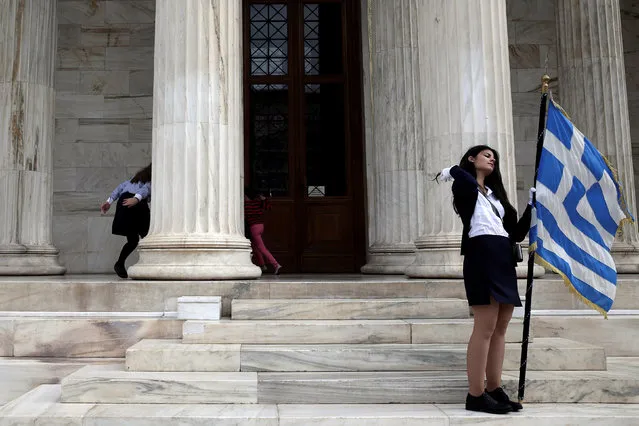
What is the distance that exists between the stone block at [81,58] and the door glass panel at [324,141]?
5392 mm

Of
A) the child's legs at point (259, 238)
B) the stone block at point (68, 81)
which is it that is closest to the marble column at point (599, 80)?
the child's legs at point (259, 238)

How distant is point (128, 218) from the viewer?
10.6 m

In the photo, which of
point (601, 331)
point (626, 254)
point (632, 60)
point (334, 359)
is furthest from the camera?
point (632, 60)

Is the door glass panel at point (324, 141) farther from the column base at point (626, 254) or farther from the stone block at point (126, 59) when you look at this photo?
the column base at point (626, 254)

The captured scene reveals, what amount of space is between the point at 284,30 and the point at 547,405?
40.3 ft

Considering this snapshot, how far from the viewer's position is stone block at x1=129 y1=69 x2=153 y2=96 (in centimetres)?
1520

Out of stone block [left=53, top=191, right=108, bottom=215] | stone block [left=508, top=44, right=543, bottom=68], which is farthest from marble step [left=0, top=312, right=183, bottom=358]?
stone block [left=508, top=44, right=543, bottom=68]

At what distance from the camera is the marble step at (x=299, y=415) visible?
4.97 meters

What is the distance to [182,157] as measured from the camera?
859 cm

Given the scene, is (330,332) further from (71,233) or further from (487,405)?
(71,233)

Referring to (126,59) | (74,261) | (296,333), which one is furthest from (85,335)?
(126,59)

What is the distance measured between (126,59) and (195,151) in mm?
8042

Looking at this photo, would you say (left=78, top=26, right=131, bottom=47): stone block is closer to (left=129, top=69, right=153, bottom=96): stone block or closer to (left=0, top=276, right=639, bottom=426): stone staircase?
(left=129, top=69, right=153, bottom=96): stone block

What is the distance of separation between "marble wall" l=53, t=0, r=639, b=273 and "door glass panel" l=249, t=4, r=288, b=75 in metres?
2.68
